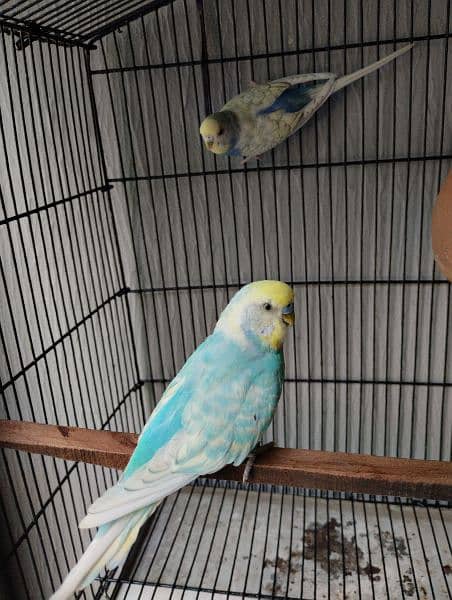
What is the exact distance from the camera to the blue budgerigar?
2.14 feet

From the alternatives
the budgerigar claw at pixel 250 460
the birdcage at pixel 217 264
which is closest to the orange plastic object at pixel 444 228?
the birdcage at pixel 217 264

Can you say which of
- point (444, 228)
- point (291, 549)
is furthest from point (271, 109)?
point (291, 549)

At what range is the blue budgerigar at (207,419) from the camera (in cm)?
65

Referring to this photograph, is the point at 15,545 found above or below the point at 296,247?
below

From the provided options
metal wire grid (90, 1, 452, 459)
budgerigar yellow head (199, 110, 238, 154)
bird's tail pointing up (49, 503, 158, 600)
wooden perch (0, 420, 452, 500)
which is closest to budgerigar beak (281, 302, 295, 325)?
wooden perch (0, 420, 452, 500)

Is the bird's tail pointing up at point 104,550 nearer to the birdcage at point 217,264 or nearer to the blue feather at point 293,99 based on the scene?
the birdcage at point 217,264

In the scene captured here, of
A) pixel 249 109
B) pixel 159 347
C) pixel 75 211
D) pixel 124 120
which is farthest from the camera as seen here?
pixel 159 347

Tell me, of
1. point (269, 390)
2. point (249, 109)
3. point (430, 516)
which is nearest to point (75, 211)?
point (249, 109)

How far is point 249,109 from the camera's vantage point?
108 cm

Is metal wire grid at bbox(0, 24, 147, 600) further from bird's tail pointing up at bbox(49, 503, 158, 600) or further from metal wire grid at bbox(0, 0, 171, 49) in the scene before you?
bird's tail pointing up at bbox(49, 503, 158, 600)

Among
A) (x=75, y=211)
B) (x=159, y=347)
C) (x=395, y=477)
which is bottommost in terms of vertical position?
(x=159, y=347)

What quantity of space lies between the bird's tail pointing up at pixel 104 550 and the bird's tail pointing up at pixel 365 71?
3.24 feet

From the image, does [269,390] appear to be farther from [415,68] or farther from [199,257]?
[415,68]

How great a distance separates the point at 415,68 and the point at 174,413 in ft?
3.31
